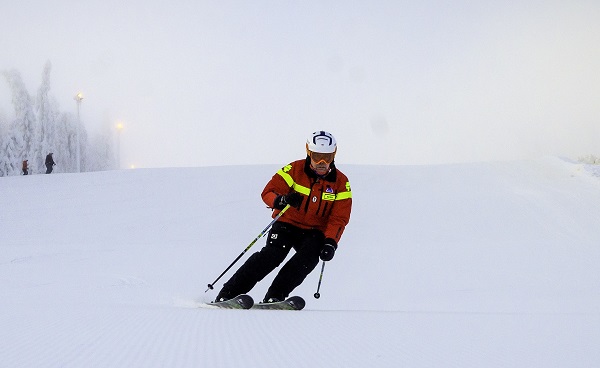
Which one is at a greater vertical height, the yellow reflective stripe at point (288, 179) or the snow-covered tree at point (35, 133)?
the yellow reflective stripe at point (288, 179)

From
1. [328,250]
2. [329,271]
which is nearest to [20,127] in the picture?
[329,271]

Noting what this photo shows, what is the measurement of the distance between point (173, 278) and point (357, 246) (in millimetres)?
4416

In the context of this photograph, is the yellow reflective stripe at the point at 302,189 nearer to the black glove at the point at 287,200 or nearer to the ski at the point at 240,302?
the black glove at the point at 287,200

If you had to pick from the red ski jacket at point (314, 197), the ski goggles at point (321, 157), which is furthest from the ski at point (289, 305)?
the ski goggles at point (321, 157)

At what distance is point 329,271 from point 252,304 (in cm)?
565

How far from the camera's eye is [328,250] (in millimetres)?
5188

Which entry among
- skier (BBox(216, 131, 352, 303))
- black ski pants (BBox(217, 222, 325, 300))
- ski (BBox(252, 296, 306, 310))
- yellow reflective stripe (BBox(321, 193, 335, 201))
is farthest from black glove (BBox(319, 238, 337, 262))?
ski (BBox(252, 296, 306, 310))

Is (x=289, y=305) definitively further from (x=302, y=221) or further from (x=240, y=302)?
(x=302, y=221)

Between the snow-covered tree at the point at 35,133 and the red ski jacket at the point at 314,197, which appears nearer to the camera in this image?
the red ski jacket at the point at 314,197

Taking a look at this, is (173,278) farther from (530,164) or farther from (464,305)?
(530,164)

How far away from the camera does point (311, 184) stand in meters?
5.40

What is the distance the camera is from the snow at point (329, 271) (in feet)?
9.27

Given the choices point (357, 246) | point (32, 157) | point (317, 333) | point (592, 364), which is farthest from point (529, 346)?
point (32, 157)

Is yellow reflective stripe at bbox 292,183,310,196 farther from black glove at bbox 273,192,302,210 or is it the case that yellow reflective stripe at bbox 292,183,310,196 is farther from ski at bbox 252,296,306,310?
ski at bbox 252,296,306,310
